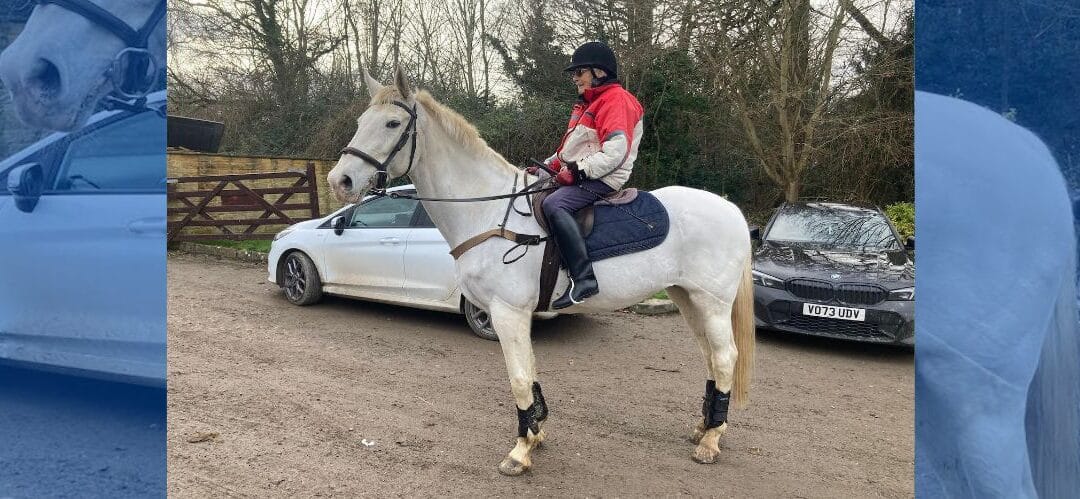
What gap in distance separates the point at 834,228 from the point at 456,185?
5.56 meters

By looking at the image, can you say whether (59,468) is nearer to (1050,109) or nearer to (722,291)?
(1050,109)

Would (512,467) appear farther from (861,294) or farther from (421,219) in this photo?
(861,294)

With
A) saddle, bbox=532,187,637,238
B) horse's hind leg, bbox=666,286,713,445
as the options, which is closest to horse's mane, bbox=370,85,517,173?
saddle, bbox=532,187,637,238

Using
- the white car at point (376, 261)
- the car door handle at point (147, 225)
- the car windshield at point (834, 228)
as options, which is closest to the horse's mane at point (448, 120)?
the car door handle at point (147, 225)

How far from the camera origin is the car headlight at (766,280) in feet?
20.1

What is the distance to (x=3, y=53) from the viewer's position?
1436 millimetres

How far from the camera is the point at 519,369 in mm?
3170

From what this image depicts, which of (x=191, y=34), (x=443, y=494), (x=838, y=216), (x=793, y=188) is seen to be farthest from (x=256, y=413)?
(x=191, y=34)

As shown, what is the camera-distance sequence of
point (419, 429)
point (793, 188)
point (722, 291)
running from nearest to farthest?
point (722, 291), point (419, 429), point (793, 188)

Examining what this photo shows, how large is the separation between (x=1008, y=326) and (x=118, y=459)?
235cm

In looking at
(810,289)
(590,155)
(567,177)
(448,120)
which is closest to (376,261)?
(448,120)

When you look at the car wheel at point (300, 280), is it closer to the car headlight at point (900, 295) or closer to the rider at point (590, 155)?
the rider at point (590, 155)

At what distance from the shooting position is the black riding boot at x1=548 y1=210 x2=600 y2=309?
3105 mm

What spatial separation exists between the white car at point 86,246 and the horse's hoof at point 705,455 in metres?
2.95
